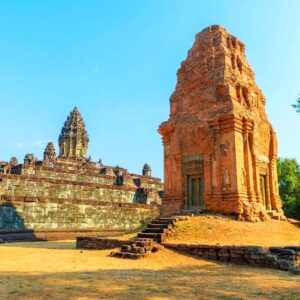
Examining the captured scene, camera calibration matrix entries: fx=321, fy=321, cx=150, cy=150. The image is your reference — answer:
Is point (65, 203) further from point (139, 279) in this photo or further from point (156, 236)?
point (139, 279)

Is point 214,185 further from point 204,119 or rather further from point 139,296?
point 139,296

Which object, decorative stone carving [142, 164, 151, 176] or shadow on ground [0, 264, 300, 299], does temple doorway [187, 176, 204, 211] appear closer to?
shadow on ground [0, 264, 300, 299]

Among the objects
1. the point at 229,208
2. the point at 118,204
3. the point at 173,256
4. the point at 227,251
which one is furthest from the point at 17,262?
the point at 118,204

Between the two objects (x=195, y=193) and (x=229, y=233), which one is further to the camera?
(x=195, y=193)

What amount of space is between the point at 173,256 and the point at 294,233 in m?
5.87

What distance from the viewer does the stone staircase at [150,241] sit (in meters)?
9.34

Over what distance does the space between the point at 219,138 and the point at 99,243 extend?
6574 mm

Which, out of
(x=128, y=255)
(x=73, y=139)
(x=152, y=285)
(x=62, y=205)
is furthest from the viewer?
(x=73, y=139)

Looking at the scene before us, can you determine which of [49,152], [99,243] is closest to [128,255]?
[99,243]

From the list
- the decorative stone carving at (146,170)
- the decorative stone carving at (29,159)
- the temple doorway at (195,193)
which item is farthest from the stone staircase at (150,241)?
the decorative stone carving at (146,170)

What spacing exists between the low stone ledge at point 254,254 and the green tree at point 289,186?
17.6 m

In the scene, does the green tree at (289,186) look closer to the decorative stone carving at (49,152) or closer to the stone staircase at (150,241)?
the stone staircase at (150,241)

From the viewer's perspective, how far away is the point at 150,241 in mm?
9984

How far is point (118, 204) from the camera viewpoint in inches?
901
